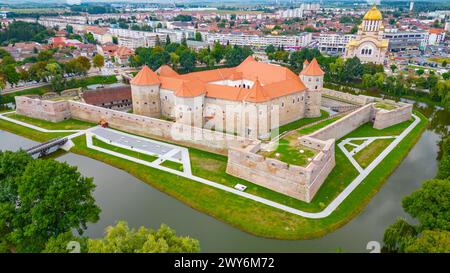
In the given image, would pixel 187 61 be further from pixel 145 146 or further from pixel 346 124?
pixel 346 124

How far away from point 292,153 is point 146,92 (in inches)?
787

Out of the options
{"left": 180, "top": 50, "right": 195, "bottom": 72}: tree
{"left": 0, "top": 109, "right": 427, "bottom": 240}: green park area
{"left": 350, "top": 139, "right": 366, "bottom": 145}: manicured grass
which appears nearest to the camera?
{"left": 0, "top": 109, "right": 427, "bottom": 240}: green park area

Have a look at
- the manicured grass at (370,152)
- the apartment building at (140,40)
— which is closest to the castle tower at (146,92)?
the manicured grass at (370,152)

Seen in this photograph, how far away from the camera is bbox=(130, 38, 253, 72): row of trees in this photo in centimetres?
6650

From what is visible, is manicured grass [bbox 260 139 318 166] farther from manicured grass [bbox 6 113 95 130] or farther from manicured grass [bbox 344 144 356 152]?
manicured grass [bbox 6 113 95 130]

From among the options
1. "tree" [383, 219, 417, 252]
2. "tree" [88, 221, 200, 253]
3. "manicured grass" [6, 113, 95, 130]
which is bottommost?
"manicured grass" [6, 113, 95, 130]

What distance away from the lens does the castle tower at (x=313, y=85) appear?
130 ft

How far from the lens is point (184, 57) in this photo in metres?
67.4

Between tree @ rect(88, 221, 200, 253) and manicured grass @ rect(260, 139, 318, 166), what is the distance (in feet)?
43.1

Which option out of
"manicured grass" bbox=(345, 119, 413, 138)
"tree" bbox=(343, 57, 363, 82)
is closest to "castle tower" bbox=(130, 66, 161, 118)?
"manicured grass" bbox=(345, 119, 413, 138)

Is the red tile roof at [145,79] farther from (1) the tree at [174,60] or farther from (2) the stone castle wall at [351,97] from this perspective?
(1) the tree at [174,60]

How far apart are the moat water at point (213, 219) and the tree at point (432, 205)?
3.73 m
